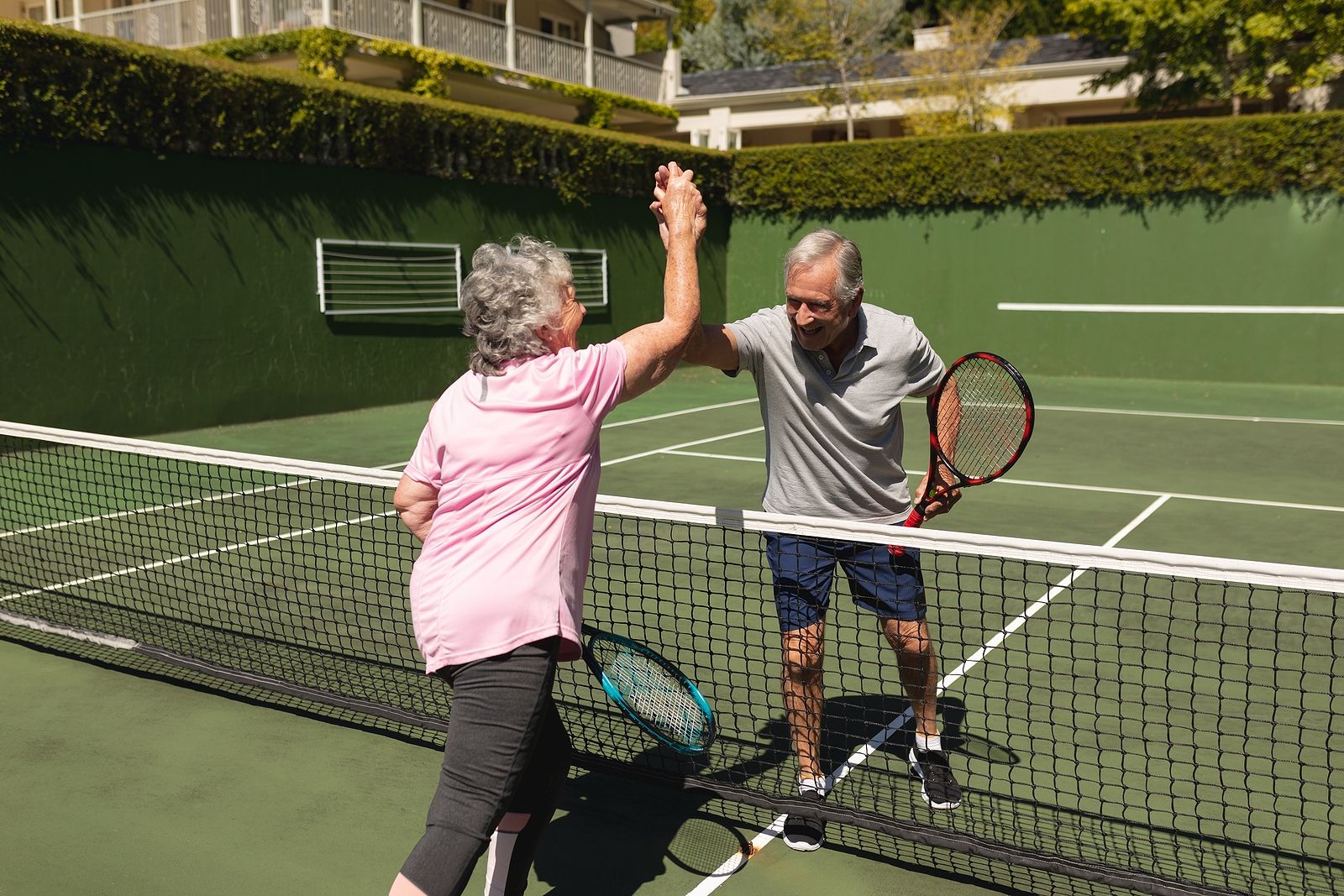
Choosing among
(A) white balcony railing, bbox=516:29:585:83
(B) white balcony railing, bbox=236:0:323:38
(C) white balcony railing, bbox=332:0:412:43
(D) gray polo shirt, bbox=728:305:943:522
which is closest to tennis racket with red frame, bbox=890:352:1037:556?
(D) gray polo shirt, bbox=728:305:943:522

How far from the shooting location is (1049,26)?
38000 millimetres

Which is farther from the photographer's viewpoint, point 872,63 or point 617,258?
point 872,63

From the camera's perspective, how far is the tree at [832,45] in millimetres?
29812

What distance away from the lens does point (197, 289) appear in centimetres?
1230

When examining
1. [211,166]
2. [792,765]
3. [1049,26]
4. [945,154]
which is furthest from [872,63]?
[792,765]

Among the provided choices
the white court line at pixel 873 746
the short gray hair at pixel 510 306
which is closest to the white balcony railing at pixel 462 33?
the white court line at pixel 873 746

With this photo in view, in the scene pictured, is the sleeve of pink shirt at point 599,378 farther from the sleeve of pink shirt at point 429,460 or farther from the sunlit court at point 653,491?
the sleeve of pink shirt at point 429,460

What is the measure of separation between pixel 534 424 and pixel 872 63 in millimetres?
30597

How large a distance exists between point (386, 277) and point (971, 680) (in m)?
11.1

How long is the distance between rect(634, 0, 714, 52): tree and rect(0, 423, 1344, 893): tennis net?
124ft

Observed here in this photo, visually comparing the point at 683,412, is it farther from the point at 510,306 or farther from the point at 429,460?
the point at 510,306

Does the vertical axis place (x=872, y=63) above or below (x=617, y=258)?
above

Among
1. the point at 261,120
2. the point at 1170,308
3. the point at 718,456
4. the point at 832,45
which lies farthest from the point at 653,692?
the point at 832,45

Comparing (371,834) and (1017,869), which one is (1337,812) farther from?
(371,834)
